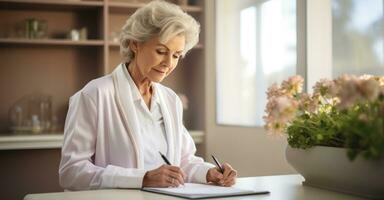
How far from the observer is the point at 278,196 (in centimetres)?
141

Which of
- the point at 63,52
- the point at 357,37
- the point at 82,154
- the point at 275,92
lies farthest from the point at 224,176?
the point at 63,52

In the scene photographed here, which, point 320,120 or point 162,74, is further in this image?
point 162,74

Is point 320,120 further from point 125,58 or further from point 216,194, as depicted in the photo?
point 125,58

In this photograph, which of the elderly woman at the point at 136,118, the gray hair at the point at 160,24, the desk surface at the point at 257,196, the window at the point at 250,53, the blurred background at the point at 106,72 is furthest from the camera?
the blurred background at the point at 106,72

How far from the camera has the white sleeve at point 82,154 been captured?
167 centimetres

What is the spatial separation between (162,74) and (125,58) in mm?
182

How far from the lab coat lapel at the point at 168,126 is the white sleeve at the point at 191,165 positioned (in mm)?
61

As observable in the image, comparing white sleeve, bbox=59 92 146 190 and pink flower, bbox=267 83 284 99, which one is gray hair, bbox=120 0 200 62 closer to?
white sleeve, bbox=59 92 146 190

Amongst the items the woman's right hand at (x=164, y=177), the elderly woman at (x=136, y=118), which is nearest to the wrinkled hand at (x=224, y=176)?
the elderly woman at (x=136, y=118)

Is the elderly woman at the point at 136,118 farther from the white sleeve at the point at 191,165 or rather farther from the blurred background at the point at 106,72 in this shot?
the blurred background at the point at 106,72

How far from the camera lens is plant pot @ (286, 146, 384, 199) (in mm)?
1312

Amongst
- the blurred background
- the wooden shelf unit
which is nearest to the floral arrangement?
the blurred background

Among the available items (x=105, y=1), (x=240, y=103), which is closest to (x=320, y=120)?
(x=240, y=103)

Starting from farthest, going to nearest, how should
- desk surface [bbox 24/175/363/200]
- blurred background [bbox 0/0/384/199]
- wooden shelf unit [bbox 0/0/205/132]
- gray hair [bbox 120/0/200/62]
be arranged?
wooden shelf unit [bbox 0/0/205/132]
blurred background [bbox 0/0/384/199]
gray hair [bbox 120/0/200/62]
desk surface [bbox 24/175/363/200]
